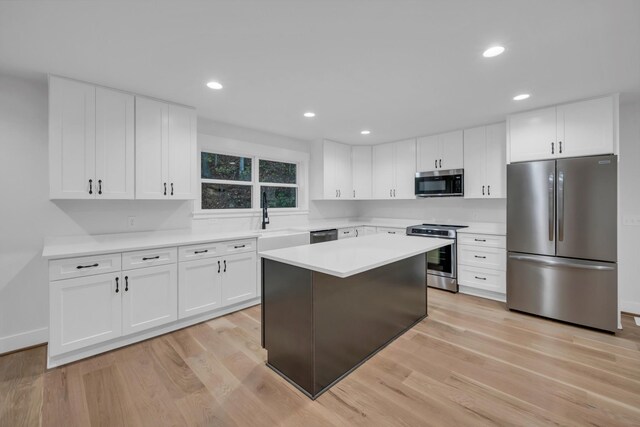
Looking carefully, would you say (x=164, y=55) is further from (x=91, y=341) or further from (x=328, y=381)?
(x=328, y=381)

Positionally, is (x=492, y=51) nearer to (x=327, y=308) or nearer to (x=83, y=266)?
(x=327, y=308)

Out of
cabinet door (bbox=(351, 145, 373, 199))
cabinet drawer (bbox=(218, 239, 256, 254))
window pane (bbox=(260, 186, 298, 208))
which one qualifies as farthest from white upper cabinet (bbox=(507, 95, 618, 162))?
cabinet drawer (bbox=(218, 239, 256, 254))

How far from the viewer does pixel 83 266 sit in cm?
238

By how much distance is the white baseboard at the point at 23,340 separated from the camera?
254 cm

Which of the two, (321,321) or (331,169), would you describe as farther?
(331,169)

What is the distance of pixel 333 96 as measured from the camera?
9.81 ft

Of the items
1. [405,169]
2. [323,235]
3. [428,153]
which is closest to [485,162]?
[428,153]

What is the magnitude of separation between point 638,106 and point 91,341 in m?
6.07

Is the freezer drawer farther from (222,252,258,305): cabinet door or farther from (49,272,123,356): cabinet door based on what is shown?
(49,272,123,356): cabinet door

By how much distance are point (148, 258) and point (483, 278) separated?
406cm

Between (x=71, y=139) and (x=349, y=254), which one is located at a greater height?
(x=71, y=139)

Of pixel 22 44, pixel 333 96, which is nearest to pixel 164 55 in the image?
pixel 22 44

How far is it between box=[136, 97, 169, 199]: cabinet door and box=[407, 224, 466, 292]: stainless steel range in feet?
11.8

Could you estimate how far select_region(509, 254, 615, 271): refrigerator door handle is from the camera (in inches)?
115
